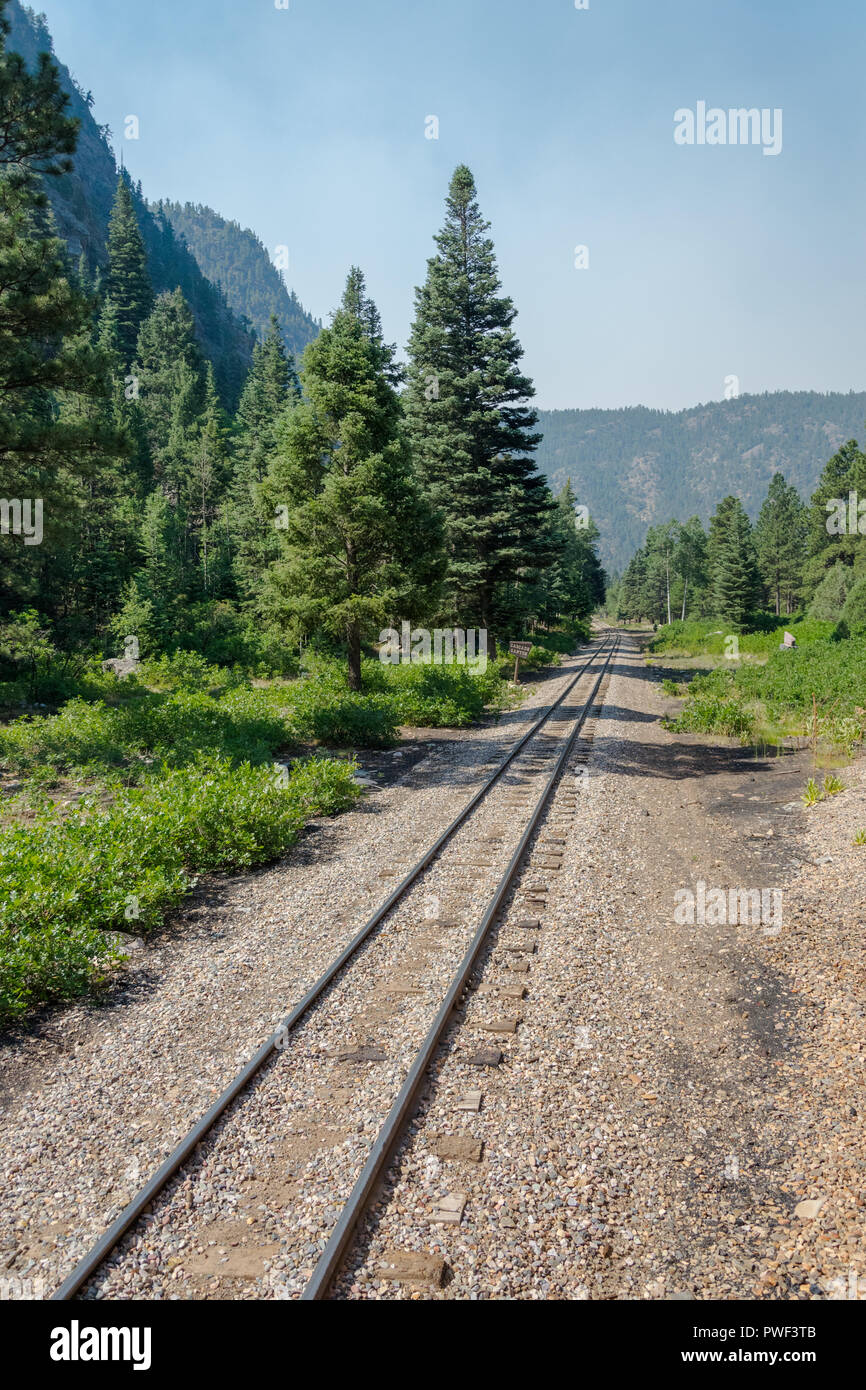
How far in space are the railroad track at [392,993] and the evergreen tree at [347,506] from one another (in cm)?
832

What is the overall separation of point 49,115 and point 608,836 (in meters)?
15.8

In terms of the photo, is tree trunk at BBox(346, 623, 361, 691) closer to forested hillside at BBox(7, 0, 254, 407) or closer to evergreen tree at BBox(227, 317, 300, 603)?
evergreen tree at BBox(227, 317, 300, 603)

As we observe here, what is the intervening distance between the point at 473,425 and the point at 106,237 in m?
119

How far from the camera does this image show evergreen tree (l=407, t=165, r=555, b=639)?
28.9m

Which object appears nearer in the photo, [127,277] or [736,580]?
[736,580]

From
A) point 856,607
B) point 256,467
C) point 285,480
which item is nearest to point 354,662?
point 285,480

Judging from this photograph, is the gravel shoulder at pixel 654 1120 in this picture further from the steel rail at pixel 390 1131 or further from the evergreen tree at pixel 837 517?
the evergreen tree at pixel 837 517

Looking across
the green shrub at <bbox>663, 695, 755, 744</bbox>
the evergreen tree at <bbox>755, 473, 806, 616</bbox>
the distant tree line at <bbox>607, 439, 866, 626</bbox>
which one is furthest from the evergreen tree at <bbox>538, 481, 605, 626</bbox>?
the evergreen tree at <bbox>755, 473, 806, 616</bbox>

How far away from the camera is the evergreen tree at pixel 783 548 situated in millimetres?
85375

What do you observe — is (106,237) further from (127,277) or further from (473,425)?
(473,425)

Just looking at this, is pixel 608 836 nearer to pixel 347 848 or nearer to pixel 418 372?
pixel 347 848

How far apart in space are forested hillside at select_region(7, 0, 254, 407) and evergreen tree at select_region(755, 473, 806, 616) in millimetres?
68126

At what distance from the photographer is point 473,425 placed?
29.5 m
